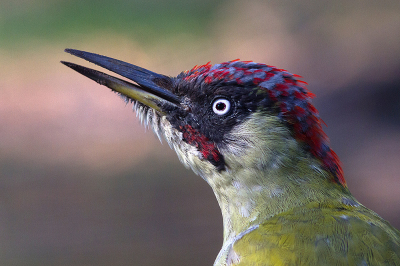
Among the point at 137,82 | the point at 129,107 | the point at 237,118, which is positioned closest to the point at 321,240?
the point at 237,118

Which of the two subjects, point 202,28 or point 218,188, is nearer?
point 218,188

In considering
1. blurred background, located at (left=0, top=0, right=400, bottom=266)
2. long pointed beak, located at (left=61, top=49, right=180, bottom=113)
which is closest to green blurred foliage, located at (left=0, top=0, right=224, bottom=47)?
blurred background, located at (left=0, top=0, right=400, bottom=266)

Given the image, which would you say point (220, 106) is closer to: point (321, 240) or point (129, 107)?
point (321, 240)

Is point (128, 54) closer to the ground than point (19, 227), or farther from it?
farther from it

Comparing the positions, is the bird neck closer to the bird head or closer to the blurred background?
the bird head

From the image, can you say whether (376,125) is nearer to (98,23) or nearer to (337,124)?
(337,124)

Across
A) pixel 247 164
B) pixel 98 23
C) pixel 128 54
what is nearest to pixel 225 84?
pixel 247 164
